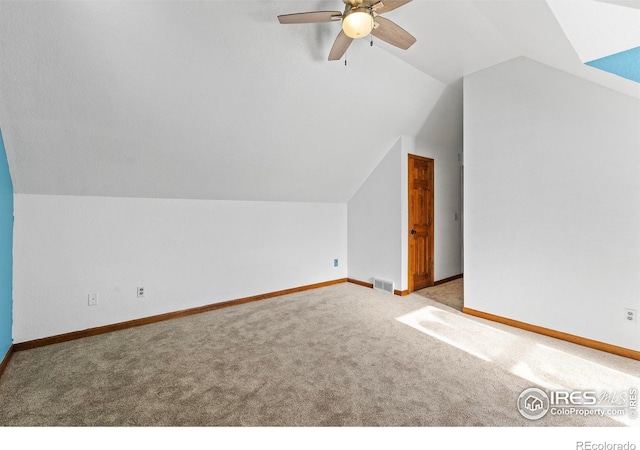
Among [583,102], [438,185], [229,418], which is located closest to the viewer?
[229,418]

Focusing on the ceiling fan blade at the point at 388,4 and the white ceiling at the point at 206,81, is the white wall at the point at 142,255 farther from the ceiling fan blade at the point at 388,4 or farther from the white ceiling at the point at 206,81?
the ceiling fan blade at the point at 388,4

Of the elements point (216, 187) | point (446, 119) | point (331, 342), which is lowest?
point (331, 342)

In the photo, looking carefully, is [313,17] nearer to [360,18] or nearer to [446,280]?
[360,18]

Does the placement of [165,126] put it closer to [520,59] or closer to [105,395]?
[105,395]

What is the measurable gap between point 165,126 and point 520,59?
3451mm

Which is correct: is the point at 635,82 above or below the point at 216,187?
above

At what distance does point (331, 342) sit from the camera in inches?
100

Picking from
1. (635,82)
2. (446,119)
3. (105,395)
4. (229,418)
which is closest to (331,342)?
(229,418)

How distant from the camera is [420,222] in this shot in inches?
170

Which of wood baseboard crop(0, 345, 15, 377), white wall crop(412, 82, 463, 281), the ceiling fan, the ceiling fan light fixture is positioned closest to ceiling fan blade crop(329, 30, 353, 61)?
the ceiling fan

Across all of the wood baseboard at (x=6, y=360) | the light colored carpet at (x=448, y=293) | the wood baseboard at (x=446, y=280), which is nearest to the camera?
the wood baseboard at (x=6, y=360)

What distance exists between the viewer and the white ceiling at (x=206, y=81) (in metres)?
1.88

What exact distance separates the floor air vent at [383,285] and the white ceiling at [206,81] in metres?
2.11

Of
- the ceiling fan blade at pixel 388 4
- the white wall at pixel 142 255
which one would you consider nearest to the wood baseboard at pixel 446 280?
the white wall at pixel 142 255
